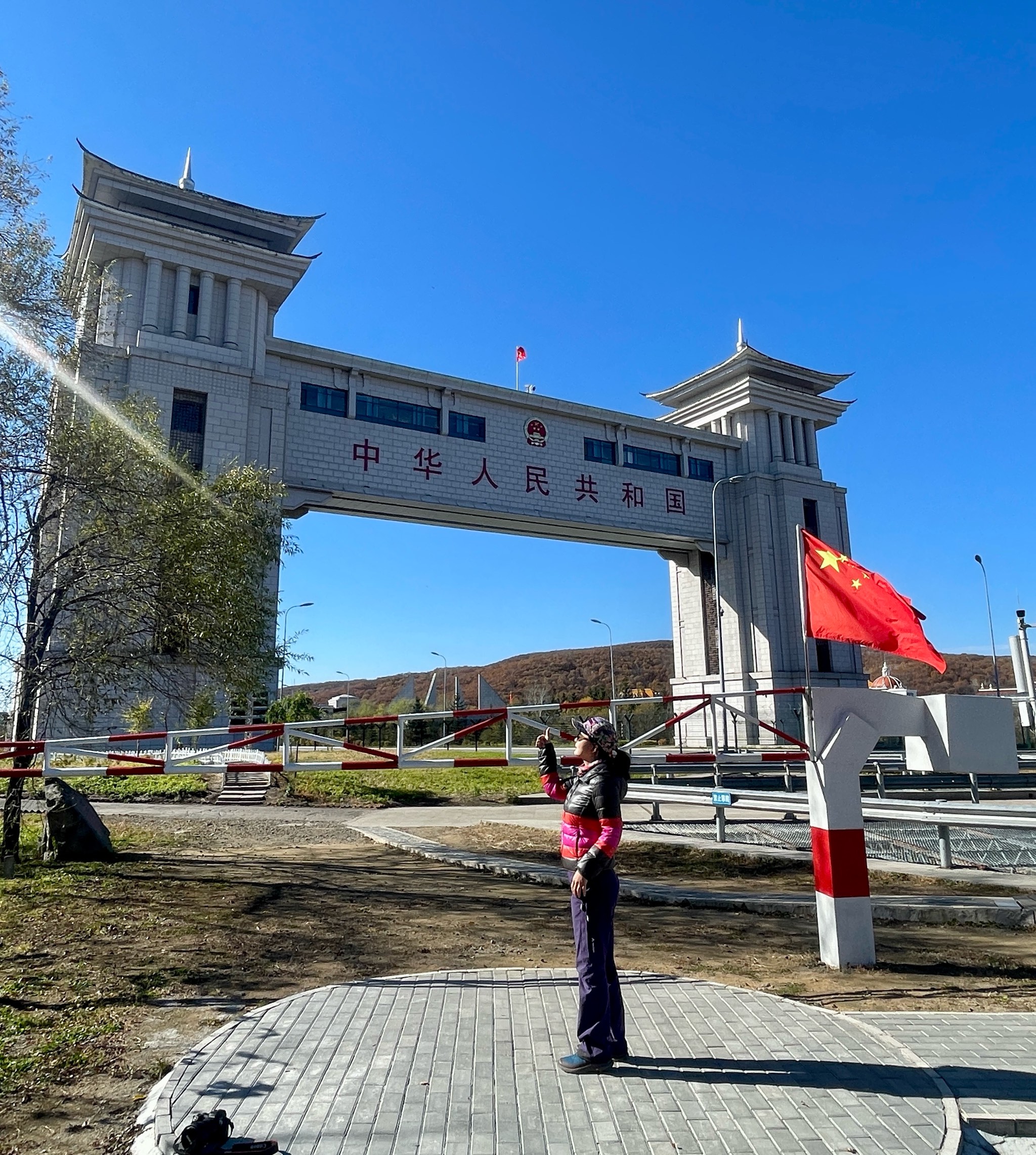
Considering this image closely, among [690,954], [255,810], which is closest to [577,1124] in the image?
[690,954]

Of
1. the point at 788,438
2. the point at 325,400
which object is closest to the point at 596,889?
the point at 325,400

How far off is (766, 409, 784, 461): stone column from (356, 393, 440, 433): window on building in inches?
800

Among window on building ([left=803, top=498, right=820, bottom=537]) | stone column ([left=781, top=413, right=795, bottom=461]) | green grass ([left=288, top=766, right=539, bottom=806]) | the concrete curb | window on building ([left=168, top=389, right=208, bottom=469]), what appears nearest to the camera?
the concrete curb

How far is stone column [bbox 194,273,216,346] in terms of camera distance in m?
28.8

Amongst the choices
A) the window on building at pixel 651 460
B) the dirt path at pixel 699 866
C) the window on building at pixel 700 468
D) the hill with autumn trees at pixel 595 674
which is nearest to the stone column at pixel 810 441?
the window on building at pixel 700 468

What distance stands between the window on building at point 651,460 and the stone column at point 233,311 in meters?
19.2

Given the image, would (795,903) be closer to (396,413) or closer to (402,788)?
(402,788)

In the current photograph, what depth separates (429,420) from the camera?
34.5 metres

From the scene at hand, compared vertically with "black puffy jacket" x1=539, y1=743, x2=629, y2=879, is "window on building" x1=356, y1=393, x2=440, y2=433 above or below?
above

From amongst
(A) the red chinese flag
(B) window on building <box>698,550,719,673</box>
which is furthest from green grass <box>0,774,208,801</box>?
(B) window on building <box>698,550,719,673</box>

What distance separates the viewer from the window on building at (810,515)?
43.1 meters

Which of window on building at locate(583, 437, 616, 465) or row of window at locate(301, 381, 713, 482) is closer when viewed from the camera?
row of window at locate(301, 381, 713, 482)

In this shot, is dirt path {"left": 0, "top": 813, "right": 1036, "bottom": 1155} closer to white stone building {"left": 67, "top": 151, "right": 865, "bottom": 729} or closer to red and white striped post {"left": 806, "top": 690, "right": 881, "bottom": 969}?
red and white striped post {"left": 806, "top": 690, "right": 881, "bottom": 969}

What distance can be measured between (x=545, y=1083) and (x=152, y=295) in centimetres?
3033
